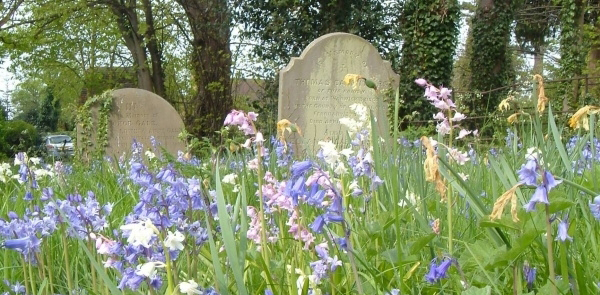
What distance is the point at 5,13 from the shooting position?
20.6 meters

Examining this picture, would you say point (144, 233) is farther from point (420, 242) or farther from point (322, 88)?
point (322, 88)

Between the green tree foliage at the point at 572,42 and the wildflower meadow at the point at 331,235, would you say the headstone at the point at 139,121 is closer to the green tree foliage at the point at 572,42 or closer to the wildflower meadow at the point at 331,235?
the wildflower meadow at the point at 331,235

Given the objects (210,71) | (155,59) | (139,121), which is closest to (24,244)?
(139,121)

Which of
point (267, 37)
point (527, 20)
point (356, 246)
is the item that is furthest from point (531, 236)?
point (527, 20)

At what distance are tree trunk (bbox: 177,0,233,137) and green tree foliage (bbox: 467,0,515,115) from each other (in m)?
5.58

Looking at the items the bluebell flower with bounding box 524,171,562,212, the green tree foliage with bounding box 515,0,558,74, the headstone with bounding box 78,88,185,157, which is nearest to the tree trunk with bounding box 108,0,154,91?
the headstone with bounding box 78,88,185,157

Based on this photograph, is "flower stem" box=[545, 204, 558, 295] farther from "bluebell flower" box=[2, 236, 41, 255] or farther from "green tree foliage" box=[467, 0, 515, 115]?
"green tree foliage" box=[467, 0, 515, 115]

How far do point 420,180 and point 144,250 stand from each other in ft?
2.97

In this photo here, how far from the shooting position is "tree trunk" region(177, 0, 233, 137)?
1436cm

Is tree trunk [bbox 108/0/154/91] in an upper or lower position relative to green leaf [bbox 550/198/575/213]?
upper

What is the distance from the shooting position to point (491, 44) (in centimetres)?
1405

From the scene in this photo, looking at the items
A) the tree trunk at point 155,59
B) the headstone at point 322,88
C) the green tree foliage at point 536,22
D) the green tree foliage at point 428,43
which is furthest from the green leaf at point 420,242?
the green tree foliage at point 536,22

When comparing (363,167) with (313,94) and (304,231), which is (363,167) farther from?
(313,94)

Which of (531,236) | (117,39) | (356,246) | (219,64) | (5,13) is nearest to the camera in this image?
(531,236)
